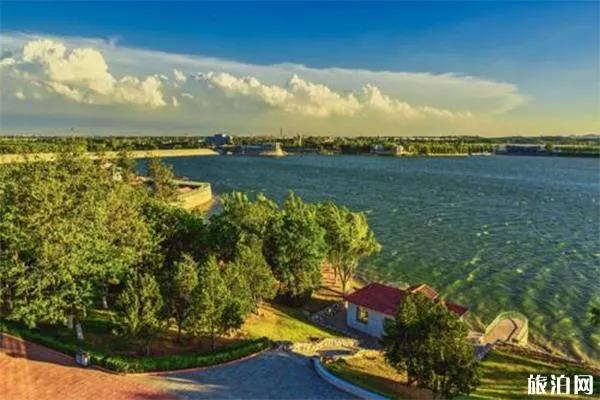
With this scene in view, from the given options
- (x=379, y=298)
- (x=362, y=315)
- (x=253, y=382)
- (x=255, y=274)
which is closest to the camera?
(x=253, y=382)

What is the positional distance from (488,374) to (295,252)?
12578 millimetres

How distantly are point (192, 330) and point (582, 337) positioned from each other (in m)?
24.7

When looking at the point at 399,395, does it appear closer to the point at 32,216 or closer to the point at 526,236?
the point at 32,216

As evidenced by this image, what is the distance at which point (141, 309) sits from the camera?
2088cm

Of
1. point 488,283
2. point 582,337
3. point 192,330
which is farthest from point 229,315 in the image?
point 488,283

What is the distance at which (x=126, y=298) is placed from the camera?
2073 cm

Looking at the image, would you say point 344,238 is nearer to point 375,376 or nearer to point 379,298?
point 379,298

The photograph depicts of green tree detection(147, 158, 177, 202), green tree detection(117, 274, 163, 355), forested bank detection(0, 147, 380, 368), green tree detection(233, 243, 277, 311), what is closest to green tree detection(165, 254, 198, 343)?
forested bank detection(0, 147, 380, 368)

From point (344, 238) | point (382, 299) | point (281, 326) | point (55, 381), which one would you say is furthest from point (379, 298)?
point (55, 381)

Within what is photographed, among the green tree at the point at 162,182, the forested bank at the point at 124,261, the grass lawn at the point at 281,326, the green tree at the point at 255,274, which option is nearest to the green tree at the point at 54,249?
the forested bank at the point at 124,261

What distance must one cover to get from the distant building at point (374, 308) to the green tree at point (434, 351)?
9973 millimetres

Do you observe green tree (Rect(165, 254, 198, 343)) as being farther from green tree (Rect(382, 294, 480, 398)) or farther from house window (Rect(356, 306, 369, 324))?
house window (Rect(356, 306, 369, 324))

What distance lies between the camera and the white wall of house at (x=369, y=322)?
29141 millimetres

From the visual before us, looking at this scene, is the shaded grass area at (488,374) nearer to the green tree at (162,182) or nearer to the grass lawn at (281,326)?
the grass lawn at (281,326)
